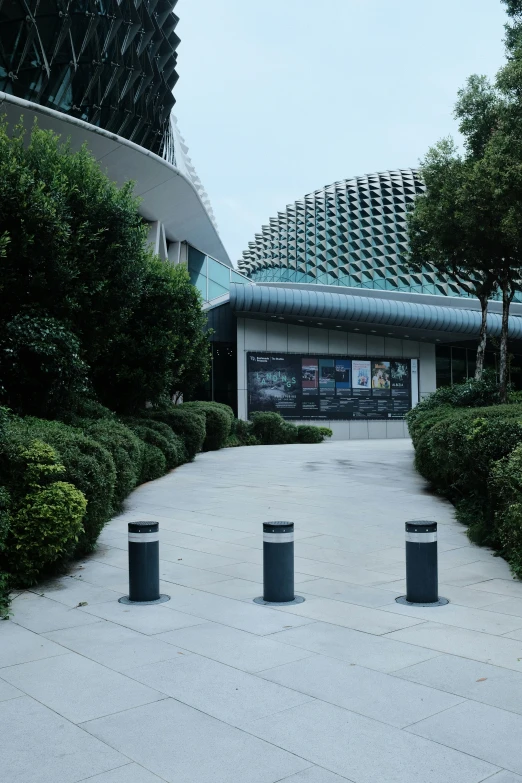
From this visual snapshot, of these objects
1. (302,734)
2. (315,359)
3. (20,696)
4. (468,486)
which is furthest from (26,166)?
(315,359)

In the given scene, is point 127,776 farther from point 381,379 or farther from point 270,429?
point 381,379

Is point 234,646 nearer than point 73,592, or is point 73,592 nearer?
point 234,646

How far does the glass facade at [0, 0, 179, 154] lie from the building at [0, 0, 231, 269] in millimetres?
32

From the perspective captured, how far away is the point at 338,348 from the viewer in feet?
123

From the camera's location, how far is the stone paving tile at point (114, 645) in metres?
4.91

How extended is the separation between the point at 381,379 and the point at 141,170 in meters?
18.6

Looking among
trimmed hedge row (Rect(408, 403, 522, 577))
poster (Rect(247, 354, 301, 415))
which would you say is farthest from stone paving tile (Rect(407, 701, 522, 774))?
poster (Rect(247, 354, 301, 415))

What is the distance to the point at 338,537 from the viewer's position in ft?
31.3

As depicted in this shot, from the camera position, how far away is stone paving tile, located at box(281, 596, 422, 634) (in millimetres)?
5676

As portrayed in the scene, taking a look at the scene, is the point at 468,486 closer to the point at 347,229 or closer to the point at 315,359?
the point at 315,359

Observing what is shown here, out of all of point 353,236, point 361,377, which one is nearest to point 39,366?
point 361,377

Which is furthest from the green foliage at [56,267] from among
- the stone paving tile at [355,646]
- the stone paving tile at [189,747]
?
the stone paving tile at [189,747]

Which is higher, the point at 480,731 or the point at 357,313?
the point at 357,313

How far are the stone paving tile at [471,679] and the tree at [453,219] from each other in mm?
13260
